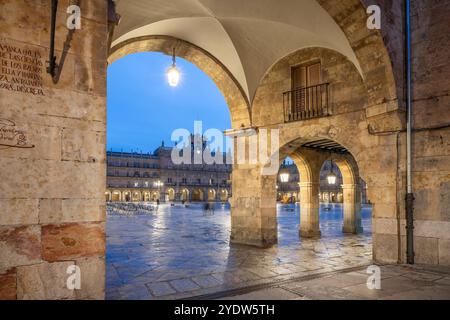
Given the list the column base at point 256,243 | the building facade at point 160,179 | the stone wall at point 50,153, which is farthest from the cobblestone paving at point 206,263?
the building facade at point 160,179

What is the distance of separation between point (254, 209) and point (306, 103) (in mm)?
3569

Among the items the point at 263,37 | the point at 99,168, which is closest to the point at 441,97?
the point at 263,37

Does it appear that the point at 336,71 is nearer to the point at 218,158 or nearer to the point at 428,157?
the point at 428,157

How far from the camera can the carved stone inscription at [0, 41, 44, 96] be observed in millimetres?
3436

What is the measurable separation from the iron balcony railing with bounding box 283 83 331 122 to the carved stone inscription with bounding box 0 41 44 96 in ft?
23.2

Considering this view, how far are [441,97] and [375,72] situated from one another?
1.34m

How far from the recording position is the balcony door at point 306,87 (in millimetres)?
9297

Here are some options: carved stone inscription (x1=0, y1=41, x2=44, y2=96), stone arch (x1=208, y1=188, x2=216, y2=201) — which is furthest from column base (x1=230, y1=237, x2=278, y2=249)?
stone arch (x1=208, y1=188, x2=216, y2=201)

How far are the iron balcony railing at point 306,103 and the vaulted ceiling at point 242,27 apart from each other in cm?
112

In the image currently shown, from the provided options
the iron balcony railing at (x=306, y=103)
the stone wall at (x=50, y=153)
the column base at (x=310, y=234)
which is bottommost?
the column base at (x=310, y=234)

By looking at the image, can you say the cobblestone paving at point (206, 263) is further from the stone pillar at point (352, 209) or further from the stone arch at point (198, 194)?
the stone arch at point (198, 194)

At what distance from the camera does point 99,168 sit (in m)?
3.92

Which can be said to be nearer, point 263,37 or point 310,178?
point 263,37

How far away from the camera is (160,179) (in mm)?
72438
